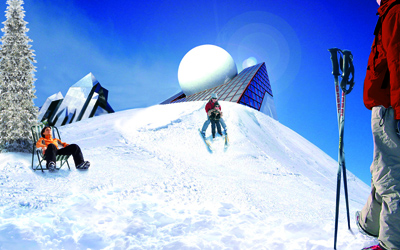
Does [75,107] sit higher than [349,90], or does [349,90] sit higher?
[75,107]

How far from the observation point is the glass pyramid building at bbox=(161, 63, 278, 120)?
21836 mm

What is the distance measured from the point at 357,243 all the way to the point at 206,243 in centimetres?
144

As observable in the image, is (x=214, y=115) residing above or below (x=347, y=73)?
above

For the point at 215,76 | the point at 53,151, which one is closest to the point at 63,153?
the point at 53,151

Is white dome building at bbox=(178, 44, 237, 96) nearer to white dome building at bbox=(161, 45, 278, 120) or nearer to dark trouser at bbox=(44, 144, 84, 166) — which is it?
white dome building at bbox=(161, 45, 278, 120)

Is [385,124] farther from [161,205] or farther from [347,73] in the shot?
[161,205]

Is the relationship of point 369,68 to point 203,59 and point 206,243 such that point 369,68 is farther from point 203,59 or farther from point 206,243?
point 203,59

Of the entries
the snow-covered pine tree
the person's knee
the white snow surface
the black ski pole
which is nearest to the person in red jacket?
the black ski pole

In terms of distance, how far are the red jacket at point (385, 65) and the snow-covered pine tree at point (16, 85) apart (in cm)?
625

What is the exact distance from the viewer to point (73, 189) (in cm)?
353

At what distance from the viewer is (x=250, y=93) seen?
23656mm

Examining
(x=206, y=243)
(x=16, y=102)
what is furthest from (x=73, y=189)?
(x=16, y=102)

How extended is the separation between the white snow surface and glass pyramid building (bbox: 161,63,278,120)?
49.2 feet

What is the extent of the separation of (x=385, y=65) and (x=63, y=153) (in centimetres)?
508
